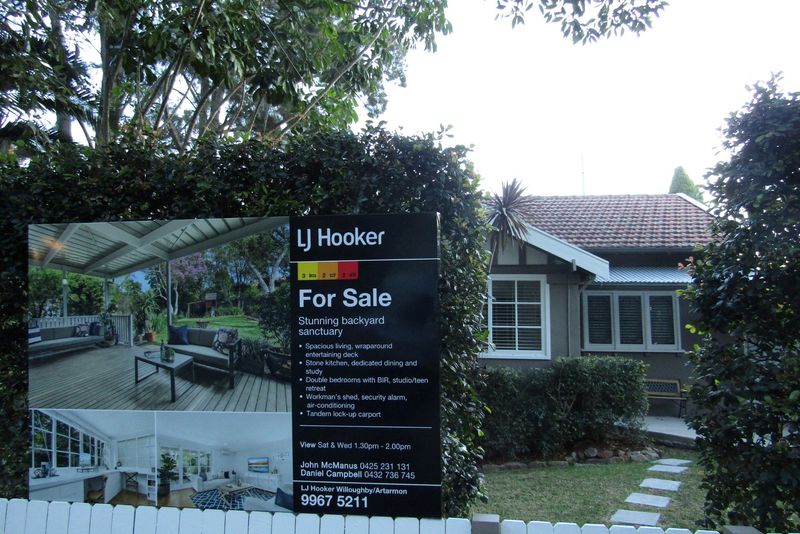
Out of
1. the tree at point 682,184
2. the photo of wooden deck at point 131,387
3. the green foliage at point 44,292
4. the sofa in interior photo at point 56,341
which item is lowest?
the photo of wooden deck at point 131,387

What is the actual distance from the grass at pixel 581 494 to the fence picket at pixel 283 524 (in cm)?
240

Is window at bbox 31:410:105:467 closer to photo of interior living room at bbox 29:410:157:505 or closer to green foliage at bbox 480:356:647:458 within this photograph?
photo of interior living room at bbox 29:410:157:505

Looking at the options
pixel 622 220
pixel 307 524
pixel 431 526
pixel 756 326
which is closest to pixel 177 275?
pixel 307 524

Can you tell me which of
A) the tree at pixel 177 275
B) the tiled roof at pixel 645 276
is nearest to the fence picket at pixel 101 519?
the tree at pixel 177 275

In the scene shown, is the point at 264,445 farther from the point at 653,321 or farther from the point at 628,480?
the point at 653,321

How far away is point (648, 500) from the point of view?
6.98 metres

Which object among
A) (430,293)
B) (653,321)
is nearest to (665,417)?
(653,321)

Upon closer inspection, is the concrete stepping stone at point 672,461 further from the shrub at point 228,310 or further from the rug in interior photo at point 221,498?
the shrub at point 228,310

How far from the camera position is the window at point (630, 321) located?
13406 millimetres

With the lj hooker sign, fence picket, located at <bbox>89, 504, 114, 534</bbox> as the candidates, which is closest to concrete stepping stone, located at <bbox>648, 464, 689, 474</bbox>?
the lj hooker sign

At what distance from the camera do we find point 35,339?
4465 millimetres

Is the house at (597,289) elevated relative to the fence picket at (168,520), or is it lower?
elevated

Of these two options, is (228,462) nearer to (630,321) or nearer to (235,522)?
(235,522)

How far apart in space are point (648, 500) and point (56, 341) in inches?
246
